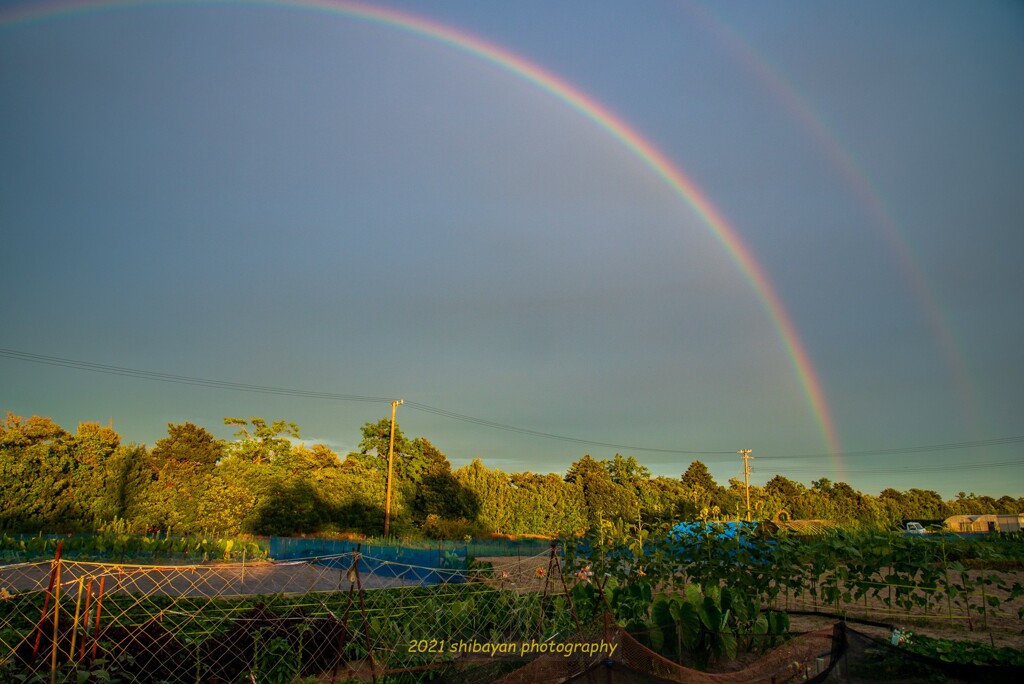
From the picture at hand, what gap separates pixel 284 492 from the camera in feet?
89.7

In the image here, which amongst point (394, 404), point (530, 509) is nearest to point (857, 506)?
point (530, 509)

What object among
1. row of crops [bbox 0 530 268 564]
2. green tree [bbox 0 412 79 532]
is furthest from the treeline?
row of crops [bbox 0 530 268 564]

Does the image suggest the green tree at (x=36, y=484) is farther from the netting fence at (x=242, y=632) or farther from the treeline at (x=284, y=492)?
the netting fence at (x=242, y=632)

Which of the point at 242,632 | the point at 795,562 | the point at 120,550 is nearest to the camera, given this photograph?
the point at 242,632

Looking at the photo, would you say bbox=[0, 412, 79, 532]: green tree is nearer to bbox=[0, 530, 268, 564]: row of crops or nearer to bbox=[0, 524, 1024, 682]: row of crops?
bbox=[0, 530, 268, 564]: row of crops

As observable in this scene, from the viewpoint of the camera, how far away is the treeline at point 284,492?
24.7 meters

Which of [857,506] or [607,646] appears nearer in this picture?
[607,646]

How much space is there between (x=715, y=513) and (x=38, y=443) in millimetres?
25525

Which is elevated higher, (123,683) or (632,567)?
(632,567)

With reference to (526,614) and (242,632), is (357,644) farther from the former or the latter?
(526,614)

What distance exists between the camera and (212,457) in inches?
1930

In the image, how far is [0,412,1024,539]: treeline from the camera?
2466 cm

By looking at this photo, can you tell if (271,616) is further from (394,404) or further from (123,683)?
(394,404)

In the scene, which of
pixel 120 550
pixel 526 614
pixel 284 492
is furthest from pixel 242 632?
pixel 284 492
